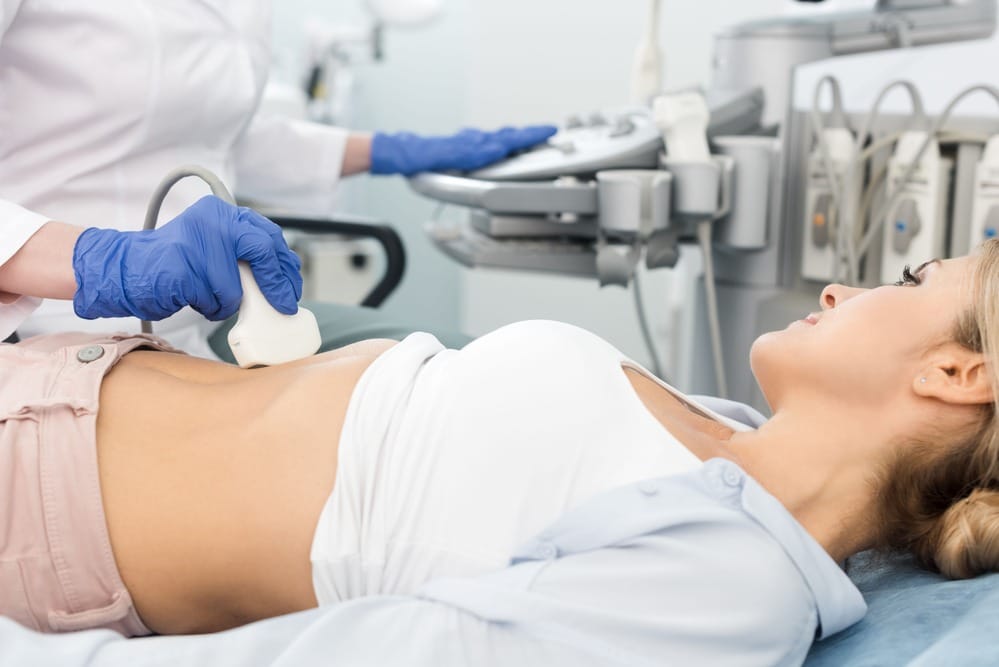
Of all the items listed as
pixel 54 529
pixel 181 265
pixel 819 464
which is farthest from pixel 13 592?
pixel 819 464

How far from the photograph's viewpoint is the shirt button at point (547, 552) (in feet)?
2.72

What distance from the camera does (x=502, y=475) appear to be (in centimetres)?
87

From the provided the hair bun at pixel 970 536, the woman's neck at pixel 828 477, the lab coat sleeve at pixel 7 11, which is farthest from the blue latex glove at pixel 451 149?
the hair bun at pixel 970 536

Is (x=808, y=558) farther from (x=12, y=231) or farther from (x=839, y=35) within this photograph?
(x=839, y=35)

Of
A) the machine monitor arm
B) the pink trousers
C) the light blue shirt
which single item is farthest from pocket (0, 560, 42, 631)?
the machine monitor arm

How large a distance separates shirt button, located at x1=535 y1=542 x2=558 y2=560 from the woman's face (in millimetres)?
323

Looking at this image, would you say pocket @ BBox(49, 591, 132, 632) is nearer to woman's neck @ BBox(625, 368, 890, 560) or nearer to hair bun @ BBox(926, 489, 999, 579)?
woman's neck @ BBox(625, 368, 890, 560)

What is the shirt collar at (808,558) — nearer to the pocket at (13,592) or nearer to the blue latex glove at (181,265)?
the blue latex glove at (181,265)

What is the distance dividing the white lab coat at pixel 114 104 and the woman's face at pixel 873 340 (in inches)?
31.2

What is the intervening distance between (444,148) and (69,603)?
1.10 meters

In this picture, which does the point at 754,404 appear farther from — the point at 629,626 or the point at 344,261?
the point at 344,261

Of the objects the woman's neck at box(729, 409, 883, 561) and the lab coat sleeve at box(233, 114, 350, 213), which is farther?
the lab coat sleeve at box(233, 114, 350, 213)

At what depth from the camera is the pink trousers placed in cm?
90

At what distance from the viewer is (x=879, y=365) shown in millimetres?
982
